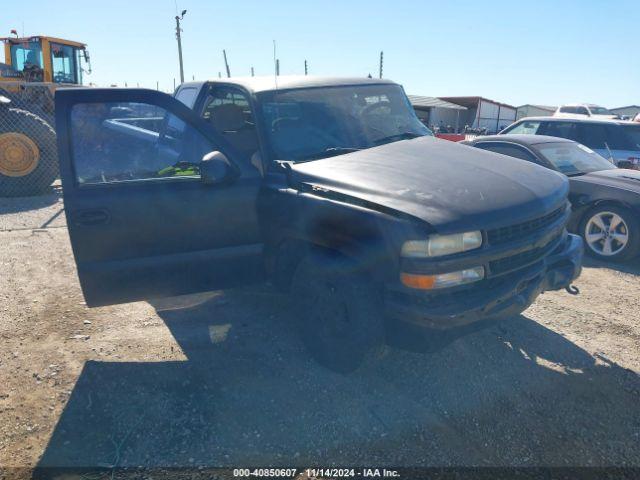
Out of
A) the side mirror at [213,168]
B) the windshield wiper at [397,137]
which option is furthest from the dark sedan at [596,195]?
the side mirror at [213,168]

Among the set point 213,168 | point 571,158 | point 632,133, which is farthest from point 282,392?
point 632,133

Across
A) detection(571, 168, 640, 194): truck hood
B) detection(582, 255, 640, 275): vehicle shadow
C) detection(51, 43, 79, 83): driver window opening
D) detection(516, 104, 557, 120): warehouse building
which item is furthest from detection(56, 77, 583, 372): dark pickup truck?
detection(516, 104, 557, 120): warehouse building

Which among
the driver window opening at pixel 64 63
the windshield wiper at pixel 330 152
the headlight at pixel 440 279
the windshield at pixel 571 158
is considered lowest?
the headlight at pixel 440 279

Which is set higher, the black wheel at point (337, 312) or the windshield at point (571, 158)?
the windshield at point (571, 158)

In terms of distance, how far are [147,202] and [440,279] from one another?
2.00 metres

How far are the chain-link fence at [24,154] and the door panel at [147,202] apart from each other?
6529mm

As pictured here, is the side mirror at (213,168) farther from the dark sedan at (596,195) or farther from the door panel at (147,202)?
the dark sedan at (596,195)

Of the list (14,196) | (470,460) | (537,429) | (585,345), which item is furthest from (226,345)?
(14,196)

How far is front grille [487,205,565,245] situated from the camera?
284cm

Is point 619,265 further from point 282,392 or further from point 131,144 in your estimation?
point 131,144

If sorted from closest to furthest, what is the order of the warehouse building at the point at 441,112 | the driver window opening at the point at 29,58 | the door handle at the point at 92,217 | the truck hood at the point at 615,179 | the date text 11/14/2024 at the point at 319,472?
the date text 11/14/2024 at the point at 319,472
the door handle at the point at 92,217
the truck hood at the point at 615,179
the driver window opening at the point at 29,58
the warehouse building at the point at 441,112

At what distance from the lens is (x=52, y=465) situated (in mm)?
2545

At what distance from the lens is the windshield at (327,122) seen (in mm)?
3682

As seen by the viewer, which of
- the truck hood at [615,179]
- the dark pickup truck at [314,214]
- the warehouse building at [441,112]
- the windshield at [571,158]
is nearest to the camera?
the dark pickup truck at [314,214]
